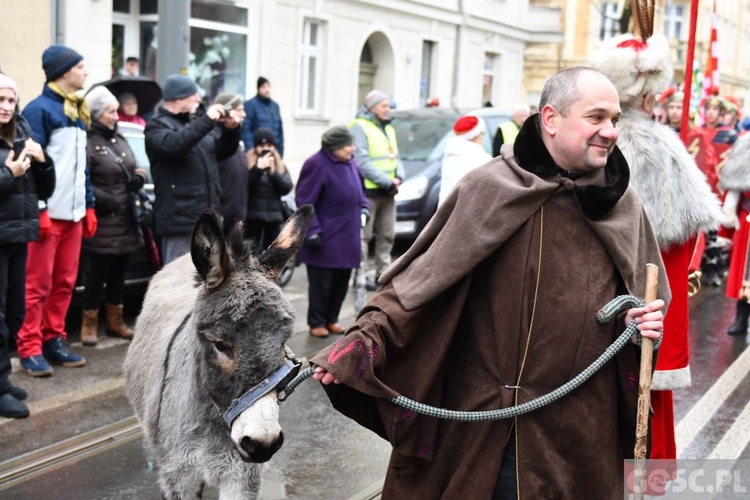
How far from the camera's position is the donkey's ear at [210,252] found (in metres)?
3.63

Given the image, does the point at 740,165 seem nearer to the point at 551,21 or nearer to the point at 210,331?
the point at 210,331

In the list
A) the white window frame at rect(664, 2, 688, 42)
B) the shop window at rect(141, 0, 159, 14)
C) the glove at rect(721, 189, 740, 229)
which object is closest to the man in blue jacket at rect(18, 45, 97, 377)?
the glove at rect(721, 189, 740, 229)

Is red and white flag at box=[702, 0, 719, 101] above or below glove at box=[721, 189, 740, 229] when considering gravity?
above

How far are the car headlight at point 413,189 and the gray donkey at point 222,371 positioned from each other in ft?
27.7

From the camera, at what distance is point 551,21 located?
3025cm

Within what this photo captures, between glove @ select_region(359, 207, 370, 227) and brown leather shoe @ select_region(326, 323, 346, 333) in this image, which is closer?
brown leather shoe @ select_region(326, 323, 346, 333)

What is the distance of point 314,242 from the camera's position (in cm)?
848

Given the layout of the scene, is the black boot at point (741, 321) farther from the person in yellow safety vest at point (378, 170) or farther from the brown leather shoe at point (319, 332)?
the brown leather shoe at point (319, 332)

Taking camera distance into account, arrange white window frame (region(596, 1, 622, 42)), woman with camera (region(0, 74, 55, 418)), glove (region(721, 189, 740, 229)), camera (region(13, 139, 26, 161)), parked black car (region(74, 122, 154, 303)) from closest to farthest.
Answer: woman with camera (region(0, 74, 55, 418)) → camera (region(13, 139, 26, 161)) → parked black car (region(74, 122, 154, 303)) → glove (region(721, 189, 740, 229)) → white window frame (region(596, 1, 622, 42))

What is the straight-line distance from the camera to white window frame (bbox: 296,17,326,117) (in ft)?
65.4

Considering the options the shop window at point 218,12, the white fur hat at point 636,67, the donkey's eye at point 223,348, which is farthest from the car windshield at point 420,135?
the donkey's eye at point 223,348

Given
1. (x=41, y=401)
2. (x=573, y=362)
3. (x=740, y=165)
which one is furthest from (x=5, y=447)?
(x=740, y=165)

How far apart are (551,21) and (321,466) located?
26.7 m

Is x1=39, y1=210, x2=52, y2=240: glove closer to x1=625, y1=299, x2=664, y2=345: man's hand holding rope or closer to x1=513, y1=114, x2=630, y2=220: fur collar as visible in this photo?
x1=513, y1=114, x2=630, y2=220: fur collar
